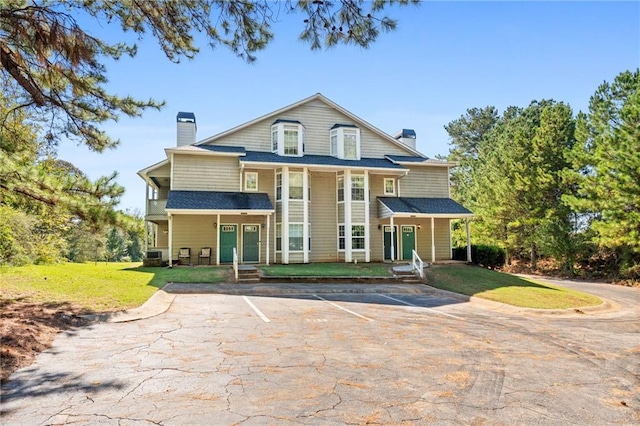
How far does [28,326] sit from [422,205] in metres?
20.2

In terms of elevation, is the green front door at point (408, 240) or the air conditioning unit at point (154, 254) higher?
the green front door at point (408, 240)

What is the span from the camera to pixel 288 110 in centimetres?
2295

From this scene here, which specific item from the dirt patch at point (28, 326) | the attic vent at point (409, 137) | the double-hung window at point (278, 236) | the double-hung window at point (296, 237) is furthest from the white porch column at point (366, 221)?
the dirt patch at point (28, 326)

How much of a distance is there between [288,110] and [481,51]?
1443 centimetres

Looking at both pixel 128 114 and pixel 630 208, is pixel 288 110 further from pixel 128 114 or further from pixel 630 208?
pixel 630 208

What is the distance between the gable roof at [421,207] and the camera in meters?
21.8

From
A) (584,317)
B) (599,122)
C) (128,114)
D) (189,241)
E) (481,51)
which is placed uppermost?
(599,122)

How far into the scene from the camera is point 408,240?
23.7m

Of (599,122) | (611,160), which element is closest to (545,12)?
(611,160)

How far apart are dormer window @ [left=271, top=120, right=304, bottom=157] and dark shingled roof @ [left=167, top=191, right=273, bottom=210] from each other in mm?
2947

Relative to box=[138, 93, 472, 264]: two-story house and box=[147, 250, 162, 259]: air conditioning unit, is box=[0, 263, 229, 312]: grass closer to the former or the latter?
box=[138, 93, 472, 264]: two-story house

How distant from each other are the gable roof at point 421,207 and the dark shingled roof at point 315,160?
2.11 m

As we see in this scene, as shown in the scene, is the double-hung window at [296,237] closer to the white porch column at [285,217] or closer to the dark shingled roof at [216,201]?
the white porch column at [285,217]

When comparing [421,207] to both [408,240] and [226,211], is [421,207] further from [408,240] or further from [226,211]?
[226,211]
